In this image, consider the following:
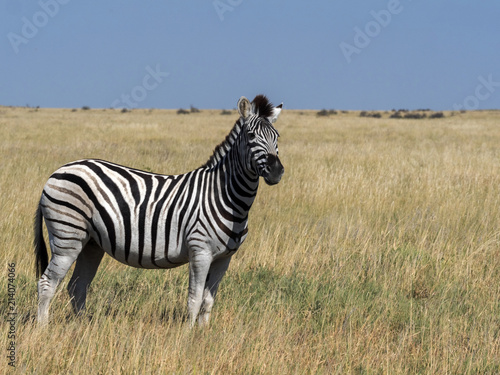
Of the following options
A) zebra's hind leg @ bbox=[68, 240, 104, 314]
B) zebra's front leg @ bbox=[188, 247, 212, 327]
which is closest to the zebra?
zebra's front leg @ bbox=[188, 247, 212, 327]

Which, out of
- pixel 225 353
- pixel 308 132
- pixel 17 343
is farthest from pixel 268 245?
pixel 308 132

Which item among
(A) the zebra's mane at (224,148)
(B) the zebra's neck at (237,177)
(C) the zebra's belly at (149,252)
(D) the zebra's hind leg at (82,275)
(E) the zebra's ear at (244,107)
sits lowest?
(D) the zebra's hind leg at (82,275)

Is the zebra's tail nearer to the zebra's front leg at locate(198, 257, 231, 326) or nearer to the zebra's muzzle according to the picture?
the zebra's front leg at locate(198, 257, 231, 326)

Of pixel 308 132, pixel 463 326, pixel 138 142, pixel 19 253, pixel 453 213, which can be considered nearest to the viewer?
pixel 463 326

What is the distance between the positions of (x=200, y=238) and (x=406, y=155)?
45.3ft

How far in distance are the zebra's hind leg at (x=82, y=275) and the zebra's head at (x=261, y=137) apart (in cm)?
168

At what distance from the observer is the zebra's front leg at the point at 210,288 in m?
4.28

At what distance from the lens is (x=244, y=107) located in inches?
164

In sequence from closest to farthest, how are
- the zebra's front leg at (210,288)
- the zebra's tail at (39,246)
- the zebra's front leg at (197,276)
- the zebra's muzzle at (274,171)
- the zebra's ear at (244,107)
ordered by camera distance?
the zebra's muzzle at (274,171)
the zebra's front leg at (197,276)
the zebra's ear at (244,107)
the zebra's front leg at (210,288)
the zebra's tail at (39,246)

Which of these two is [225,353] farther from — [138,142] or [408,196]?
[138,142]

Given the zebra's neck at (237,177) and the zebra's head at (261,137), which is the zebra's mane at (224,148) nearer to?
the zebra's neck at (237,177)

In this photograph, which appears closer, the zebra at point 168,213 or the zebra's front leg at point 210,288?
the zebra at point 168,213

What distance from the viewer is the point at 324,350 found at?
4.16 metres

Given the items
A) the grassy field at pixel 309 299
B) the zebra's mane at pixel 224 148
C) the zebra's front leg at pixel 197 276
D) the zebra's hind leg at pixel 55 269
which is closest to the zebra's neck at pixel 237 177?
the zebra's mane at pixel 224 148
